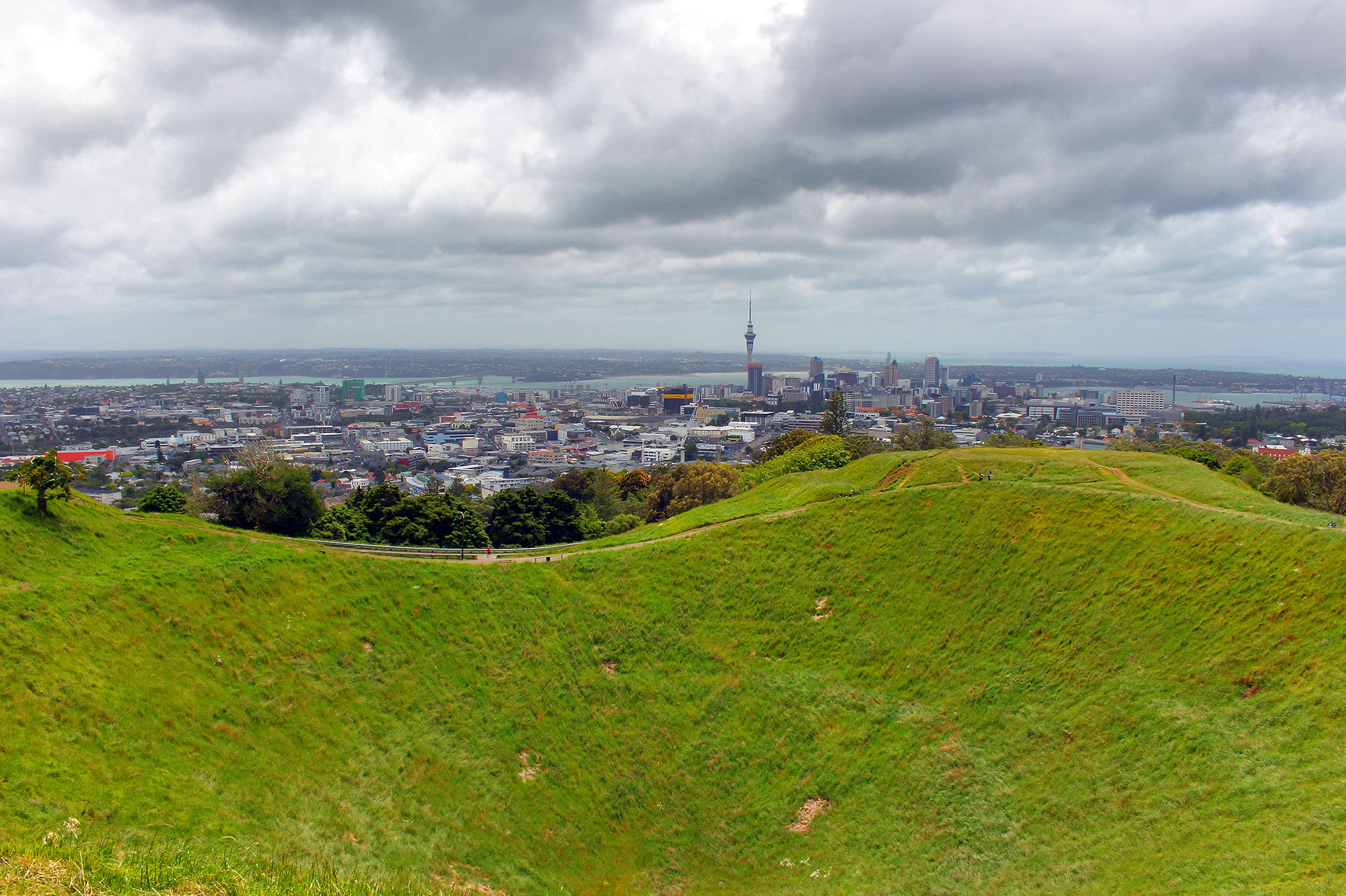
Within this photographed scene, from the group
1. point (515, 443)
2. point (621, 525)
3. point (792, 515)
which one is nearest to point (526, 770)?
point (792, 515)

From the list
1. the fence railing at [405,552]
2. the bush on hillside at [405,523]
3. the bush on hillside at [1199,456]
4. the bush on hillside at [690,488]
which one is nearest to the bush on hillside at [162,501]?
the bush on hillside at [405,523]

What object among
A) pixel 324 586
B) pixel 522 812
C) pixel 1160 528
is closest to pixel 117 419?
pixel 324 586

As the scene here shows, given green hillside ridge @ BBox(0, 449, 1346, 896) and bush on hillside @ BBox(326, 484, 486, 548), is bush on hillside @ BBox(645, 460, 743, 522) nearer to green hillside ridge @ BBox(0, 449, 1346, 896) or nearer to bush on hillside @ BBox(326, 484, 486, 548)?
bush on hillside @ BBox(326, 484, 486, 548)

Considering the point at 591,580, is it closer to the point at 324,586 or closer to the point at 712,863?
the point at 324,586

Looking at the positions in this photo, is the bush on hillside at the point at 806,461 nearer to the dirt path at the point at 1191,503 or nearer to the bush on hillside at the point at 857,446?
the bush on hillside at the point at 857,446

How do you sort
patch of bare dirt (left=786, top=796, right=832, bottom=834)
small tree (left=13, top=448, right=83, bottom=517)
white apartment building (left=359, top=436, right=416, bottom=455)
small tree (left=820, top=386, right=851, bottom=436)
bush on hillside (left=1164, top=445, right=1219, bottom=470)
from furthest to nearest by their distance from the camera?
1. white apartment building (left=359, top=436, right=416, bottom=455)
2. small tree (left=820, top=386, right=851, bottom=436)
3. bush on hillside (left=1164, top=445, right=1219, bottom=470)
4. small tree (left=13, top=448, right=83, bottom=517)
5. patch of bare dirt (left=786, top=796, right=832, bottom=834)

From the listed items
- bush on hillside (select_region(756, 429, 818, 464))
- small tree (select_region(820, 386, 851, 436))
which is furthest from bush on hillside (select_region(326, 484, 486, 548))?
small tree (select_region(820, 386, 851, 436))
